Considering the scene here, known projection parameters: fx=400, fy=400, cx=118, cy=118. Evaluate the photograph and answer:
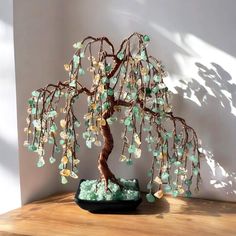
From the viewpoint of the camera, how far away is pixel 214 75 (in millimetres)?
1322

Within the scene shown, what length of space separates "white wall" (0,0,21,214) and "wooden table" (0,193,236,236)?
9 centimetres

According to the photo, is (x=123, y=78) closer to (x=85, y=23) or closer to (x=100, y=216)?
(x=85, y=23)

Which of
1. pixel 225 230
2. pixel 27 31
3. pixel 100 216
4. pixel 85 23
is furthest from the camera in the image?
pixel 85 23

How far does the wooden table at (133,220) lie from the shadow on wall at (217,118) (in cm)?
9

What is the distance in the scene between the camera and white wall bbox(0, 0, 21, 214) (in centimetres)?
134

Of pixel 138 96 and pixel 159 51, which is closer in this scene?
pixel 138 96

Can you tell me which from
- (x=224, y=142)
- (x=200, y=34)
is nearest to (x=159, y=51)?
(x=200, y=34)

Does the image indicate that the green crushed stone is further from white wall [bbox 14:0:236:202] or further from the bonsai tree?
white wall [bbox 14:0:236:202]

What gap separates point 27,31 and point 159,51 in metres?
0.46

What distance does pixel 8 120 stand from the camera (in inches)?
53.9

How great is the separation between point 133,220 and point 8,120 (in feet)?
1.78

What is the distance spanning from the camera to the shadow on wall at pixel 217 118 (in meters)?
1.32

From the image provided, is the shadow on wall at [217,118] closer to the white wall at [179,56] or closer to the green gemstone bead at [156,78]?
the white wall at [179,56]

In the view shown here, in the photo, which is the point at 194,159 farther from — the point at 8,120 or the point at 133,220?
the point at 8,120
